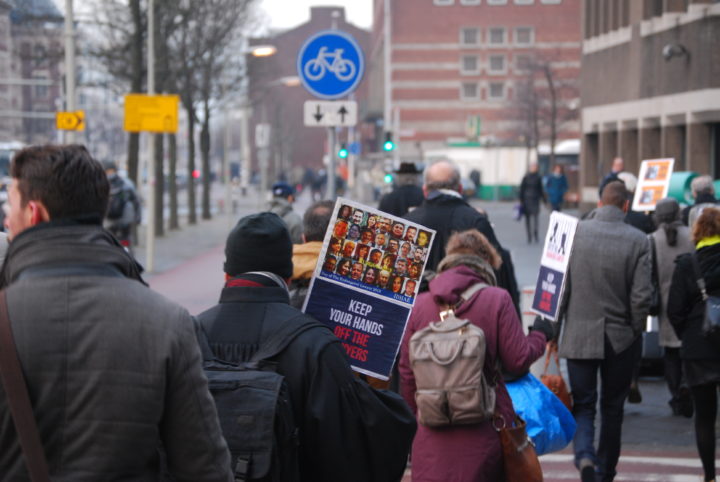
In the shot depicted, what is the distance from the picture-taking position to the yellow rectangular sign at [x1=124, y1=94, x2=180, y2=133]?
25.2 meters

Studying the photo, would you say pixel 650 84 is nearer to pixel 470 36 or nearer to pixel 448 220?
pixel 448 220

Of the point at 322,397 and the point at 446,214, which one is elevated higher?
the point at 446,214

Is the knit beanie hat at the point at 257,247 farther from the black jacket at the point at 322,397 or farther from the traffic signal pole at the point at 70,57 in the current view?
the traffic signal pole at the point at 70,57

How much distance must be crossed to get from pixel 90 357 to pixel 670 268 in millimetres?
8543

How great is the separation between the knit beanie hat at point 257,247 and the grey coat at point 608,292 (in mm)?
4185

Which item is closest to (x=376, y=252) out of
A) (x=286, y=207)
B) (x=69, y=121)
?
(x=286, y=207)

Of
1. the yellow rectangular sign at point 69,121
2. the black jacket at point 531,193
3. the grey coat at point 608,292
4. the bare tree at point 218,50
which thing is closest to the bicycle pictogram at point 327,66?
the grey coat at point 608,292

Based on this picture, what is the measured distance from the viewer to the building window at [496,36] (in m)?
98.6

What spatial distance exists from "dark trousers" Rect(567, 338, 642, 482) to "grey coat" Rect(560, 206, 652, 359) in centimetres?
11

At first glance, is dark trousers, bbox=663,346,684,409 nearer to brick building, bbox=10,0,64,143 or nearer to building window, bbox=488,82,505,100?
brick building, bbox=10,0,64,143

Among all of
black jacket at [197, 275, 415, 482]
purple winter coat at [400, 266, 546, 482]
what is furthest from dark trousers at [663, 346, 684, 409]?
black jacket at [197, 275, 415, 482]

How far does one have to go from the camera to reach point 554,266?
774 centimetres

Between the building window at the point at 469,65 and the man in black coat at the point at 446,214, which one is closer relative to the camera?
the man in black coat at the point at 446,214

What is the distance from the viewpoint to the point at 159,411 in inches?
122
